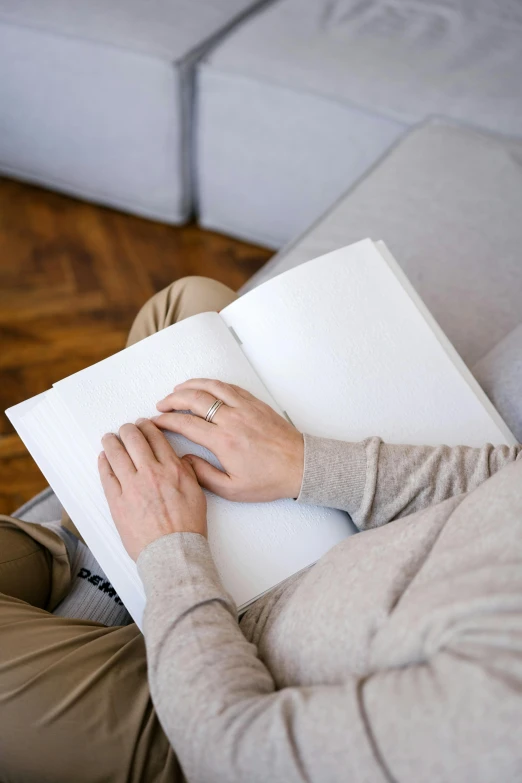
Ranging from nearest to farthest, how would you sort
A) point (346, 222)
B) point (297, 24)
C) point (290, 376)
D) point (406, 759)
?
point (406, 759) < point (290, 376) < point (346, 222) < point (297, 24)

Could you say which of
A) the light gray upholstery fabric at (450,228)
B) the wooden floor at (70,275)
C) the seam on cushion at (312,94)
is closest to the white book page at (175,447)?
the light gray upholstery fabric at (450,228)

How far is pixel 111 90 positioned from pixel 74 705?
1.39 metres

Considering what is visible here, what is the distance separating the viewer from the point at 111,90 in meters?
1.59

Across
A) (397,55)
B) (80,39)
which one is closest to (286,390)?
(397,55)

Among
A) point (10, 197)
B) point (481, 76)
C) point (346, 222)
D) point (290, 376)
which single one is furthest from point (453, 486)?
point (10, 197)

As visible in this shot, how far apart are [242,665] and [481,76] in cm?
134

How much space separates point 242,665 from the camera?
0.53 m

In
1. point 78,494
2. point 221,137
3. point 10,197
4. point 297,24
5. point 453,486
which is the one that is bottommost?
point 453,486

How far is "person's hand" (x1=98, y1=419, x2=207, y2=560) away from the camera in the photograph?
0.63 m

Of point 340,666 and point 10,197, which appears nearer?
point 340,666

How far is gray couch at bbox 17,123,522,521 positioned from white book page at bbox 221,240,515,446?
0.10 metres

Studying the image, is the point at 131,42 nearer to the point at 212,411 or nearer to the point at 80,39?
the point at 80,39

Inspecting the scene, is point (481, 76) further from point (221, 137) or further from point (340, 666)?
point (340, 666)

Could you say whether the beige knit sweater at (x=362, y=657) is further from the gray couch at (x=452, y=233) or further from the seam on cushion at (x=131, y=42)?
the seam on cushion at (x=131, y=42)
